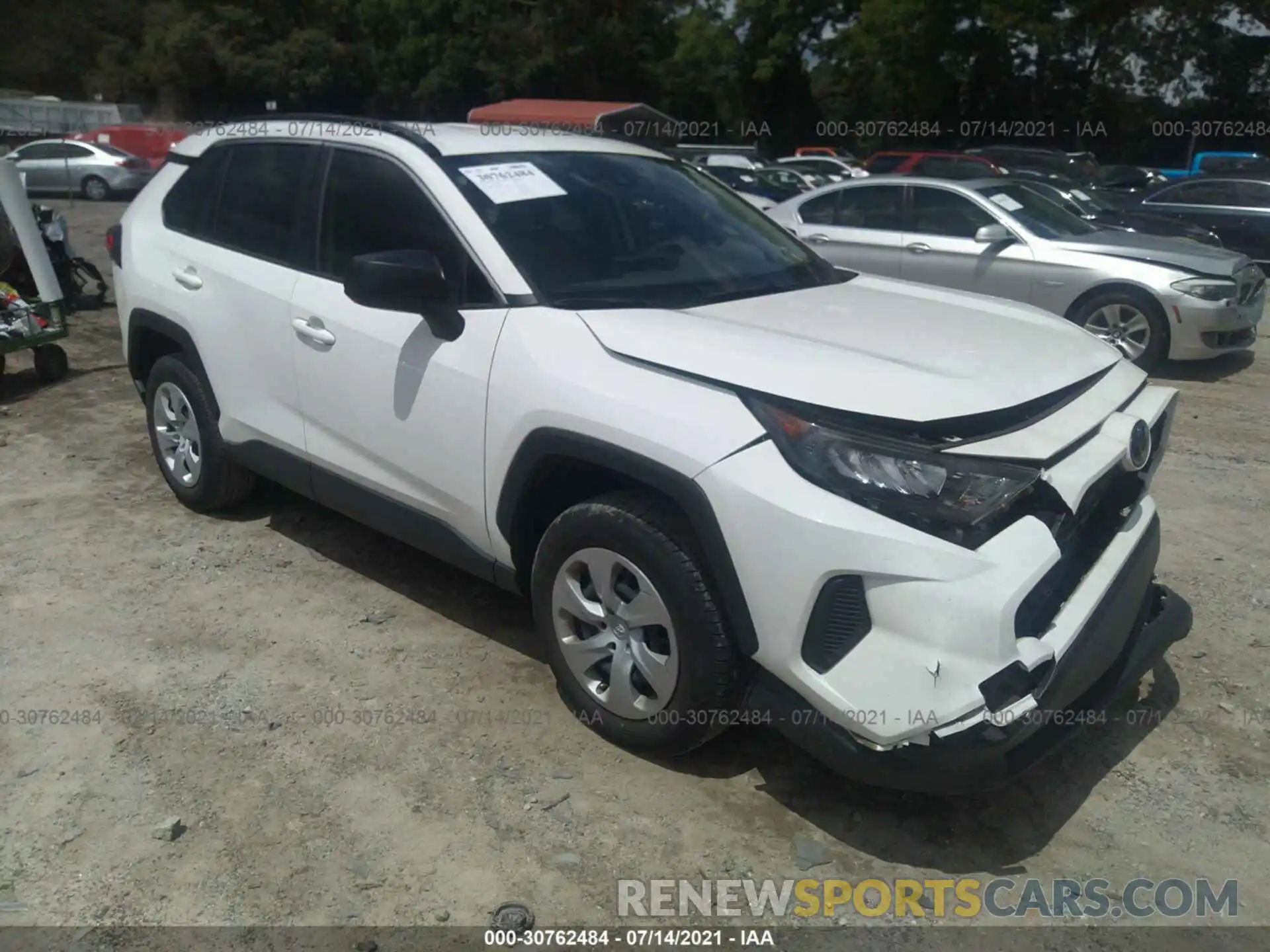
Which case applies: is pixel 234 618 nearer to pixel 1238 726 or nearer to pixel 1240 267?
Answer: pixel 1238 726

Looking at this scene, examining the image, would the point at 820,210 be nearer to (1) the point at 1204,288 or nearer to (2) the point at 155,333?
(1) the point at 1204,288

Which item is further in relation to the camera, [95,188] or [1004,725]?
[95,188]

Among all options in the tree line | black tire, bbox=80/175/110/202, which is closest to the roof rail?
black tire, bbox=80/175/110/202

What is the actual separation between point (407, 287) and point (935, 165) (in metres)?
16.6

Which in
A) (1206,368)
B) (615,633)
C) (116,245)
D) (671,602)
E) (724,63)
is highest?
(724,63)

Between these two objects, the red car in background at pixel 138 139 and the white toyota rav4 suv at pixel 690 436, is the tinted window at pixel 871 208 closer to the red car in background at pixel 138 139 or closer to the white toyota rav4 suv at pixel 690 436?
the white toyota rav4 suv at pixel 690 436

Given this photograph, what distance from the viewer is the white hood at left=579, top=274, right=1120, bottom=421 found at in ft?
9.33

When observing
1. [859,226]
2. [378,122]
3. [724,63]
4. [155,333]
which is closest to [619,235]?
[378,122]

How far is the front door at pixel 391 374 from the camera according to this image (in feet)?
11.6

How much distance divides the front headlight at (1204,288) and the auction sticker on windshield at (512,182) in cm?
611

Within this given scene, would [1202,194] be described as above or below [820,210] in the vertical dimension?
below

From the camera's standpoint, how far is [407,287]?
3404mm

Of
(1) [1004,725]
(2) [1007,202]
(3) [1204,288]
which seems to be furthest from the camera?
(2) [1007,202]

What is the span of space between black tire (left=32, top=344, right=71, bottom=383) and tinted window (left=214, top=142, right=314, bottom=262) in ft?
12.5
